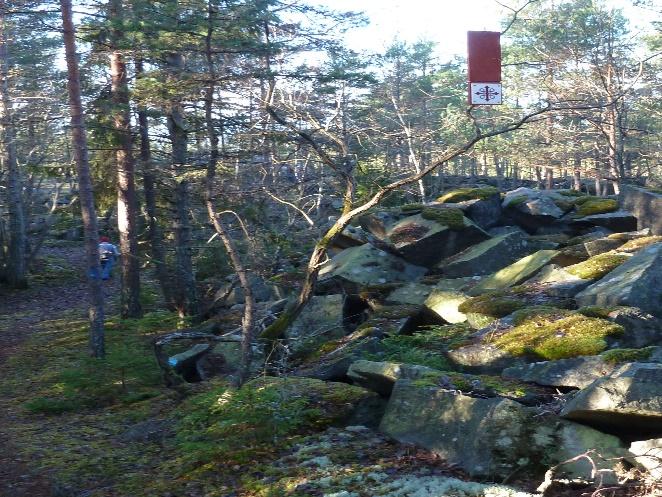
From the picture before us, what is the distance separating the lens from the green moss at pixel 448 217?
45.4 ft

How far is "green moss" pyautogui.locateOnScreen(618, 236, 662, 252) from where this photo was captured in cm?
1066

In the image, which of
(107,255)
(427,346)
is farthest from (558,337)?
(107,255)

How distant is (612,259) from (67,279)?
18353mm

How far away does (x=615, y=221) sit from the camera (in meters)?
13.9

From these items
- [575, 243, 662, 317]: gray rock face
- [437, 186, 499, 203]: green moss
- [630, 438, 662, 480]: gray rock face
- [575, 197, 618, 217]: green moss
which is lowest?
[630, 438, 662, 480]: gray rock face

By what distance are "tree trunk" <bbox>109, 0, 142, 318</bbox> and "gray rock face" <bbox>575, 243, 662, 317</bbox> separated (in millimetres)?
8954

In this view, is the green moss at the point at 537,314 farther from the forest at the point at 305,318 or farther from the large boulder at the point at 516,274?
the large boulder at the point at 516,274

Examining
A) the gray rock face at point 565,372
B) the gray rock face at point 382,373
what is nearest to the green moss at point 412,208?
the gray rock face at point 382,373

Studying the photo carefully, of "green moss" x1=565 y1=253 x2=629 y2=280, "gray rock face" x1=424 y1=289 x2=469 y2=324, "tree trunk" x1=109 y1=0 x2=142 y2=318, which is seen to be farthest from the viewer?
"tree trunk" x1=109 y1=0 x2=142 y2=318

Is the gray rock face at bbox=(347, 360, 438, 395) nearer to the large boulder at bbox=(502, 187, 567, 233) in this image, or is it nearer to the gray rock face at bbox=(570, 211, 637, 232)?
the gray rock face at bbox=(570, 211, 637, 232)

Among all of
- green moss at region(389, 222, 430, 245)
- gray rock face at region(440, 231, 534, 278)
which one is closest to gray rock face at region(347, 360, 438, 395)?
gray rock face at region(440, 231, 534, 278)

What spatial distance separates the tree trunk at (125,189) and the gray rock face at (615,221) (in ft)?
31.3

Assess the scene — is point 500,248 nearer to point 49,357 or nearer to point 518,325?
point 518,325

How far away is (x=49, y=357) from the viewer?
1343 cm
